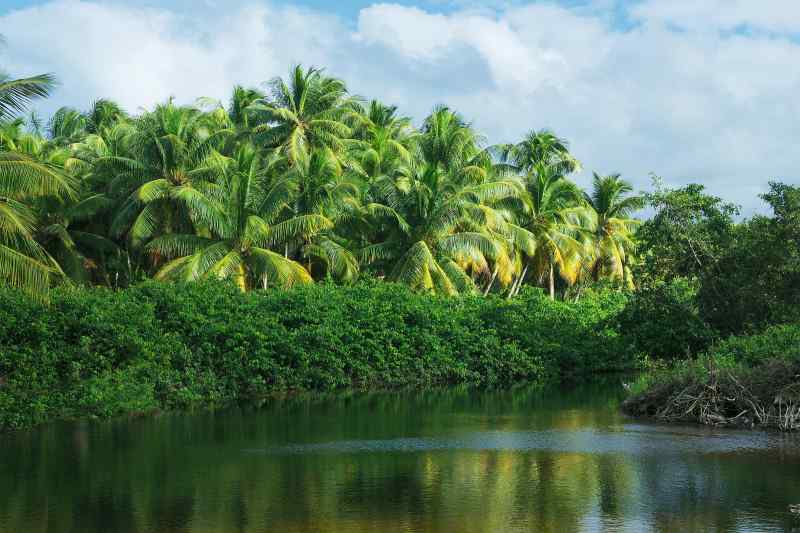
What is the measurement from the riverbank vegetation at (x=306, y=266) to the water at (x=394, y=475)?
3.18 metres

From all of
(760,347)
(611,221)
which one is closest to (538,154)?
(611,221)

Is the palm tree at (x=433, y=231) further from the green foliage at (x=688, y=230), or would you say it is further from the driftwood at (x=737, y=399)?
the driftwood at (x=737, y=399)

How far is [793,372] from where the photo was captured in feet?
64.3

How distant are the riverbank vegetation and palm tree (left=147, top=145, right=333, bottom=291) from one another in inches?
3.0

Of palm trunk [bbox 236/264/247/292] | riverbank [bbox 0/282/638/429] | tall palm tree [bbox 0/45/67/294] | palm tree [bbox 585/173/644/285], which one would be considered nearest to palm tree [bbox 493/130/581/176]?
palm tree [bbox 585/173/644/285]

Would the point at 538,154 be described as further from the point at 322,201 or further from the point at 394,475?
the point at 394,475

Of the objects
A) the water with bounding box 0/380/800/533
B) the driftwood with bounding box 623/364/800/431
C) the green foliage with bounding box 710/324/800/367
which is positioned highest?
the green foliage with bounding box 710/324/800/367

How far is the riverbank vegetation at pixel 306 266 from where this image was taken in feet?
75.5

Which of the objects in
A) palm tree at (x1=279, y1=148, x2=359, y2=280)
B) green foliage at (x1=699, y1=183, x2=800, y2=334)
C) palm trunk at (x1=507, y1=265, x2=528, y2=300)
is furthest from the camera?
palm trunk at (x1=507, y1=265, x2=528, y2=300)

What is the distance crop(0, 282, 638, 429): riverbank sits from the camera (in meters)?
22.1

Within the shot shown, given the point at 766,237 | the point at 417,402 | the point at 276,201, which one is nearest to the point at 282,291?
the point at 276,201

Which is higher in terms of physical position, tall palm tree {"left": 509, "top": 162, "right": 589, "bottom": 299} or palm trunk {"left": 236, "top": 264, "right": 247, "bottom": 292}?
tall palm tree {"left": 509, "top": 162, "right": 589, "bottom": 299}

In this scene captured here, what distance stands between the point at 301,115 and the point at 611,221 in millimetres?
19920

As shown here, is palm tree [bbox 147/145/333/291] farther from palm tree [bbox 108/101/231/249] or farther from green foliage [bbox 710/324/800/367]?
green foliage [bbox 710/324/800/367]
